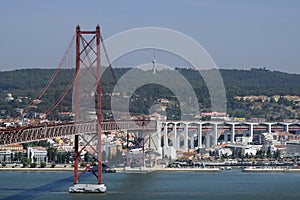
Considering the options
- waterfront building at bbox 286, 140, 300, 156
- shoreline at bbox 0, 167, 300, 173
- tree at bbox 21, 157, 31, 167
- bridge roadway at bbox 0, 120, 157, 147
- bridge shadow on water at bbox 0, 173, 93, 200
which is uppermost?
bridge roadway at bbox 0, 120, 157, 147

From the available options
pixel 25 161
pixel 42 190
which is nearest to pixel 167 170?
pixel 25 161

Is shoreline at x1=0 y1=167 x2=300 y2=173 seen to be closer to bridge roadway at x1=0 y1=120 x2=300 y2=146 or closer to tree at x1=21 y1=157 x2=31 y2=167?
bridge roadway at x1=0 y1=120 x2=300 y2=146

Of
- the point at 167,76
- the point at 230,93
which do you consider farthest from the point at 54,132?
the point at 230,93

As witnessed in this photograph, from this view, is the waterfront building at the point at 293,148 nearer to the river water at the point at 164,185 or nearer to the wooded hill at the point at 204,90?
the wooded hill at the point at 204,90

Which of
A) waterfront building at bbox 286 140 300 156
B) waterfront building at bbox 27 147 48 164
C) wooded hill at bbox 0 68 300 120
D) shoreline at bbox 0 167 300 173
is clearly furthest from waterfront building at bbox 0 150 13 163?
waterfront building at bbox 286 140 300 156

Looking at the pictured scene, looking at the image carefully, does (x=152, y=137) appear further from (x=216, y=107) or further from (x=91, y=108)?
(x=216, y=107)

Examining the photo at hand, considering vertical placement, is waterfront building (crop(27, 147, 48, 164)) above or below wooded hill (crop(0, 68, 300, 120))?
below

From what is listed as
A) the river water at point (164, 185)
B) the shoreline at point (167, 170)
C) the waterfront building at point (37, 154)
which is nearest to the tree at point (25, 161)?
the waterfront building at point (37, 154)

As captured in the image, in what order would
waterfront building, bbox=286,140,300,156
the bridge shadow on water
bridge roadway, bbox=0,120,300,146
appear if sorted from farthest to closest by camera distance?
waterfront building, bbox=286,140,300,156 < the bridge shadow on water < bridge roadway, bbox=0,120,300,146

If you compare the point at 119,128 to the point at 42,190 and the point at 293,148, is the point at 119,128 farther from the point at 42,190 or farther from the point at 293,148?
the point at 293,148
